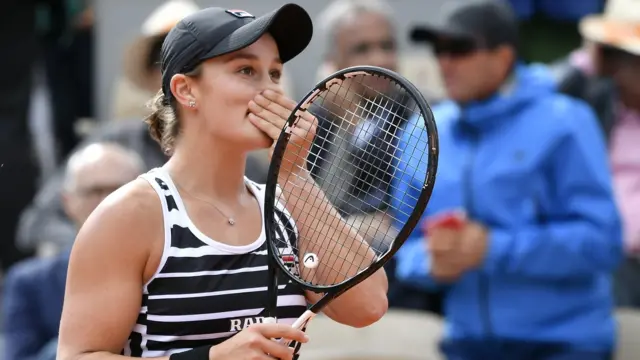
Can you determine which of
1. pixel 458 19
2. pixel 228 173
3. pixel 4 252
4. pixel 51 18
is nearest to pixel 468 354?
pixel 458 19

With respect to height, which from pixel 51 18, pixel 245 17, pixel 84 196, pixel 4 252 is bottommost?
pixel 4 252

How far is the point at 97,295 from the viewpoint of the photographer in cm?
254

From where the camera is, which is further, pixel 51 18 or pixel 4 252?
pixel 51 18

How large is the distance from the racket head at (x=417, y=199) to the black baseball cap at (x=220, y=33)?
16 centimetres

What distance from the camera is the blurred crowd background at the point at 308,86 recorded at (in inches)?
188

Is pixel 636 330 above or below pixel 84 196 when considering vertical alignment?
above

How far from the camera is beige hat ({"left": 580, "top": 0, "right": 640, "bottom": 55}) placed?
5395 millimetres

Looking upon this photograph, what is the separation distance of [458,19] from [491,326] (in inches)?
47.1

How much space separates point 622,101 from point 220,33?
323 cm

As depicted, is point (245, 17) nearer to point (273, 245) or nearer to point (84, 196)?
point (273, 245)

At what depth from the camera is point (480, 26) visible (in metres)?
4.79

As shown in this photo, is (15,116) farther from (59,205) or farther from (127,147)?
(127,147)

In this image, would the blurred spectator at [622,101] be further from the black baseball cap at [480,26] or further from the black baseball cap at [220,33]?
the black baseball cap at [220,33]

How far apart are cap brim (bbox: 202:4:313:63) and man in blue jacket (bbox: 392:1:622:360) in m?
1.71
